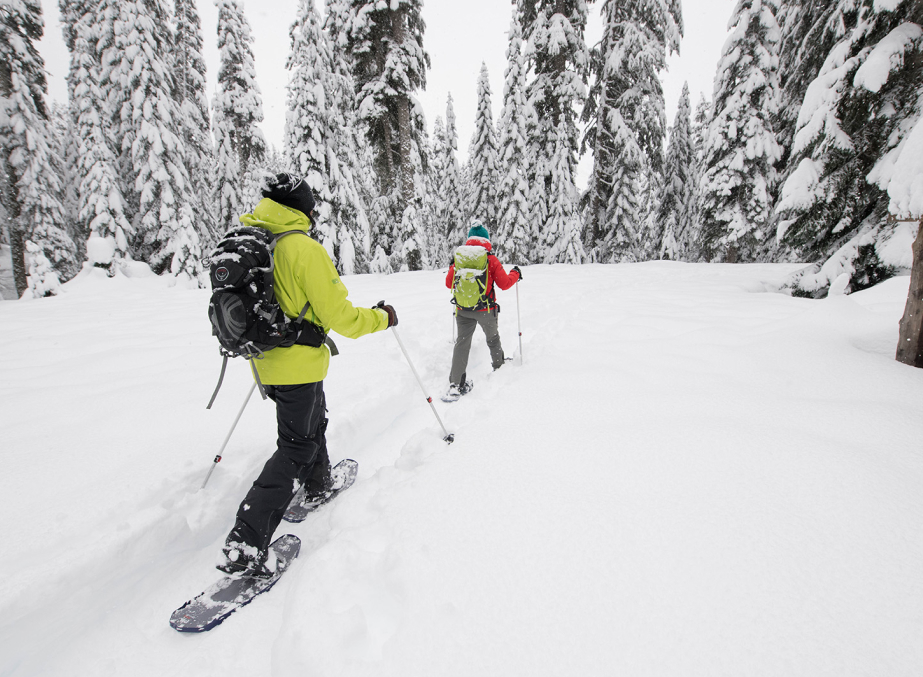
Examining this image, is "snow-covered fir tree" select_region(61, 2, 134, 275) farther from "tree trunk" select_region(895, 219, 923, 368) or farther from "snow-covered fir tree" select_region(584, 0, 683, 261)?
"tree trunk" select_region(895, 219, 923, 368)

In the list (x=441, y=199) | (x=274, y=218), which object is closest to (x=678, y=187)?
(x=441, y=199)

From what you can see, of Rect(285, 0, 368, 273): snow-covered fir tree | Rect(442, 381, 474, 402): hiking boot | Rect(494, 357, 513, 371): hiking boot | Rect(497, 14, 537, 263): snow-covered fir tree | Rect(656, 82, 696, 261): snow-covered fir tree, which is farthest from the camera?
Rect(656, 82, 696, 261): snow-covered fir tree

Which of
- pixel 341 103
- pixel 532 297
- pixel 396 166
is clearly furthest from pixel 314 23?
pixel 532 297

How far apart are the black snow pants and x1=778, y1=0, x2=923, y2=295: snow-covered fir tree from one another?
8.64 m

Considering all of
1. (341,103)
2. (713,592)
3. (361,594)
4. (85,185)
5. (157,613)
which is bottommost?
(157,613)

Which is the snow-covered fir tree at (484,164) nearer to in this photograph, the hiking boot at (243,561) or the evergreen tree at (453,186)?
the evergreen tree at (453,186)

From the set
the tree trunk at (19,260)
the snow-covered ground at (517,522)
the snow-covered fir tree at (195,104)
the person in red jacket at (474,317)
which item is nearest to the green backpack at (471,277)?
the person in red jacket at (474,317)

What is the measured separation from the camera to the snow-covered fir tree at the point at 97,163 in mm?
13383

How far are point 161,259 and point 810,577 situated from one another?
1830cm

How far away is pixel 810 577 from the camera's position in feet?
5.79

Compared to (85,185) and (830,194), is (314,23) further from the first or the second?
(830,194)

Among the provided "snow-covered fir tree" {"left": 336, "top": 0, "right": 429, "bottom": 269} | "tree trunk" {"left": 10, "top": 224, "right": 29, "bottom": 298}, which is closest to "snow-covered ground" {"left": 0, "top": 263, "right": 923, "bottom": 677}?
"snow-covered fir tree" {"left": 336, "top": 0, "right": 429, "bottom": 269}

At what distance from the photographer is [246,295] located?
2133 mm

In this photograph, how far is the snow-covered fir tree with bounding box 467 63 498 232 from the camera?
22312 mm
